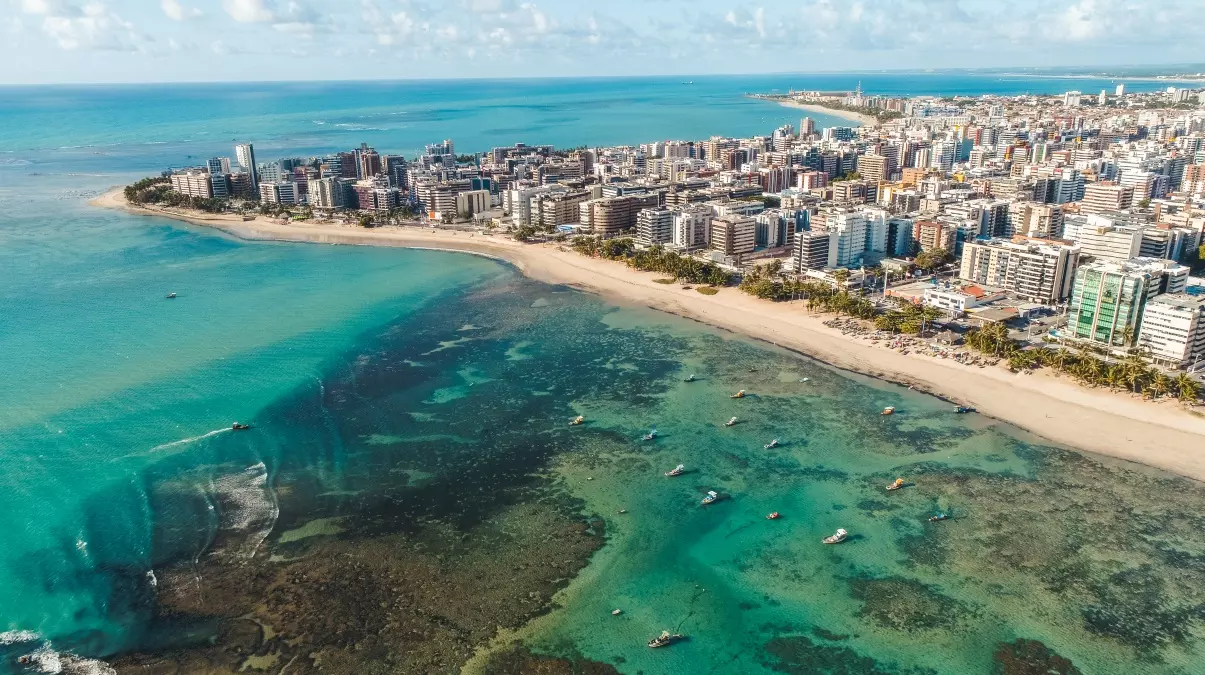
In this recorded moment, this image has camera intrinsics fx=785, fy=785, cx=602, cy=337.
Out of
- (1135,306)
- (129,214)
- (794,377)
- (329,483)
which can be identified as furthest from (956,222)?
(129,214)

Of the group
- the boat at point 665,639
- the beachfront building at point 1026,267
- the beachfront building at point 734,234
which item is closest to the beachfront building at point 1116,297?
the beachfront building at point 1026,267

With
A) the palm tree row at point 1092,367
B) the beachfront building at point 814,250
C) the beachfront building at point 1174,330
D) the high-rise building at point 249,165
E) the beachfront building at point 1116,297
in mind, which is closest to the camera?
the palm tree row at point 1092,367

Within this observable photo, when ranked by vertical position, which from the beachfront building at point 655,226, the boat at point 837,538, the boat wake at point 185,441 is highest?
the beachfront building at point 655,226

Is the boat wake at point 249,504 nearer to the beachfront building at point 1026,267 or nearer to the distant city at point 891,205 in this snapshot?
the distant city at point 891,205

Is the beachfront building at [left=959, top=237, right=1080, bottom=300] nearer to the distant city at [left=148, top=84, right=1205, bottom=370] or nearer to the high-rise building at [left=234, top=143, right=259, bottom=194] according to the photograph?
the distant city at [left=148, top=84, right=1205, bottom=370]

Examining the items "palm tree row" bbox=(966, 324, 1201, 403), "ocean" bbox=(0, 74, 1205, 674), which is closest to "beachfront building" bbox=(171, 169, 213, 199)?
"ocean" bbox=(0, 74, 1205, 674)

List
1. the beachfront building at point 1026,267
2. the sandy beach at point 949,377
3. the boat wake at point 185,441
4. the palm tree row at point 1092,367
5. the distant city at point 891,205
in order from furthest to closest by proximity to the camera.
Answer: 1. the beachfront building at point 1026,267
2. the distant city at point 891,205
3. the palm tree row at point 1092,367
4. the sandy beach at point 949,377
5. the boat wake at point 185,441
